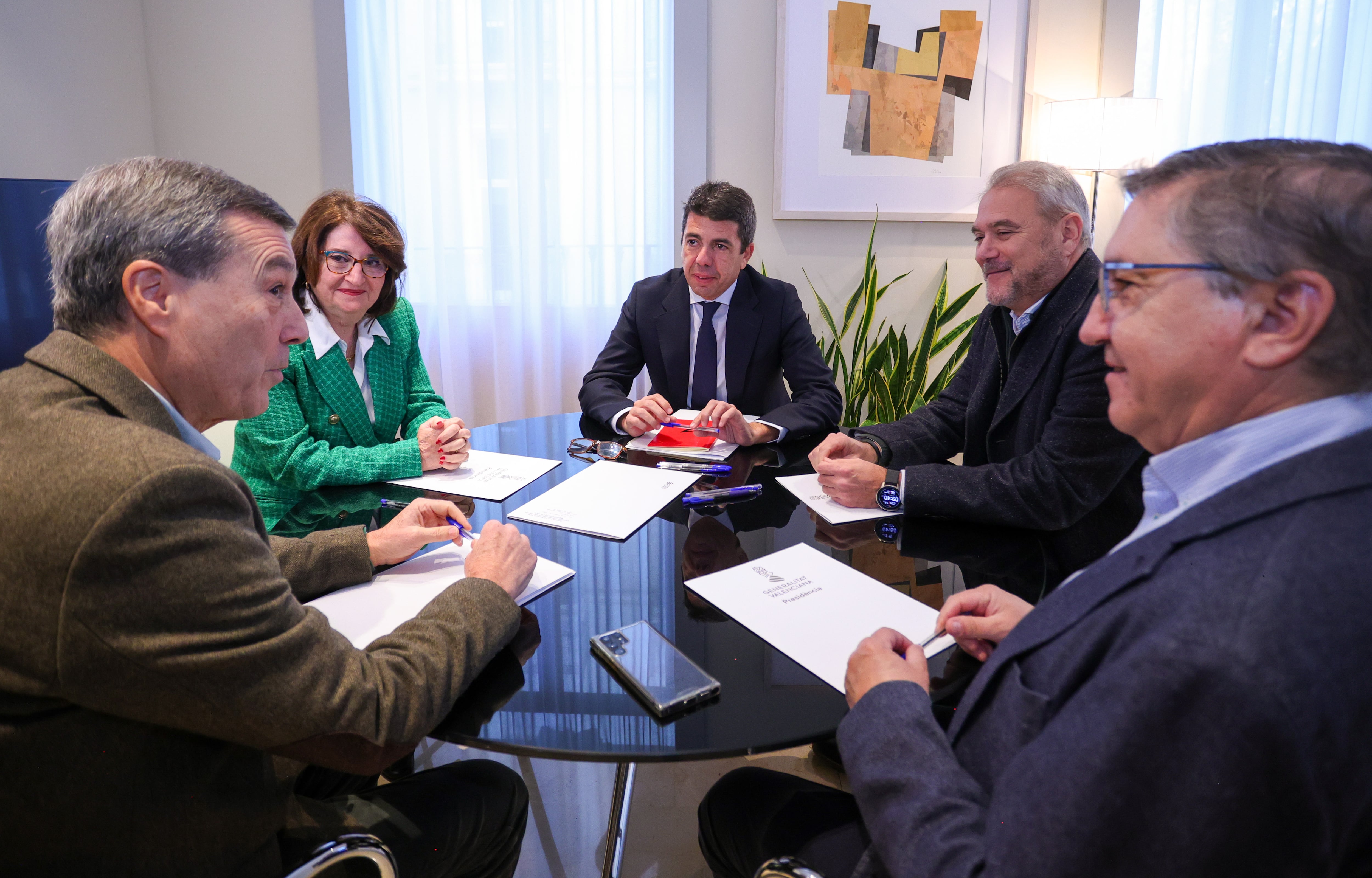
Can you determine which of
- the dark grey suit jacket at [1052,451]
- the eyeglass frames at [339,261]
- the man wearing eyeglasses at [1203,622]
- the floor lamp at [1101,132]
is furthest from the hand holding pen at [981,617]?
the floor lamp at [1101,132]

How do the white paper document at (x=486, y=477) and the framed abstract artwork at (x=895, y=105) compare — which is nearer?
the white paper document at (x=486, y=477)

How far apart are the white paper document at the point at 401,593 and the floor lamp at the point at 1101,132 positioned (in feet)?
9.80

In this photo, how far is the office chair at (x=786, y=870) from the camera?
82 cm

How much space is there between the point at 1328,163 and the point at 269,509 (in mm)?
1886

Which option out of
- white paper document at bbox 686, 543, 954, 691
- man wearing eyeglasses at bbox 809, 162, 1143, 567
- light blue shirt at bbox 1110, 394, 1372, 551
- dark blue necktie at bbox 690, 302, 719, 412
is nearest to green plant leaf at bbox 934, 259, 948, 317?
dark blue necktie at bbox 690, 302, 719, 412

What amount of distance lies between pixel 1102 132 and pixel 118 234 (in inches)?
141

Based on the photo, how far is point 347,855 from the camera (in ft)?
2.82

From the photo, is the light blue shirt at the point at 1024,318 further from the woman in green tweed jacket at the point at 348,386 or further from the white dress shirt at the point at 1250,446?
the woman in green tweed jacket at the point at 348,386

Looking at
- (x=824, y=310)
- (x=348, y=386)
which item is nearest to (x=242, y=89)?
(x=348, y=386)

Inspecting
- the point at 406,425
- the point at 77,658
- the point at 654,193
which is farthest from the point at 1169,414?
the point at 654,193

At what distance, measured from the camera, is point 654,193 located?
3906 mm

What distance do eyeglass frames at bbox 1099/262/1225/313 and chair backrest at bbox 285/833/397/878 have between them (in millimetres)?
1040

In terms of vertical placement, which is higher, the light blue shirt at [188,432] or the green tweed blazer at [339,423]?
the light blue shirt at [188,432]

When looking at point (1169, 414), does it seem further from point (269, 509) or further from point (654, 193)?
point (654, 193)
